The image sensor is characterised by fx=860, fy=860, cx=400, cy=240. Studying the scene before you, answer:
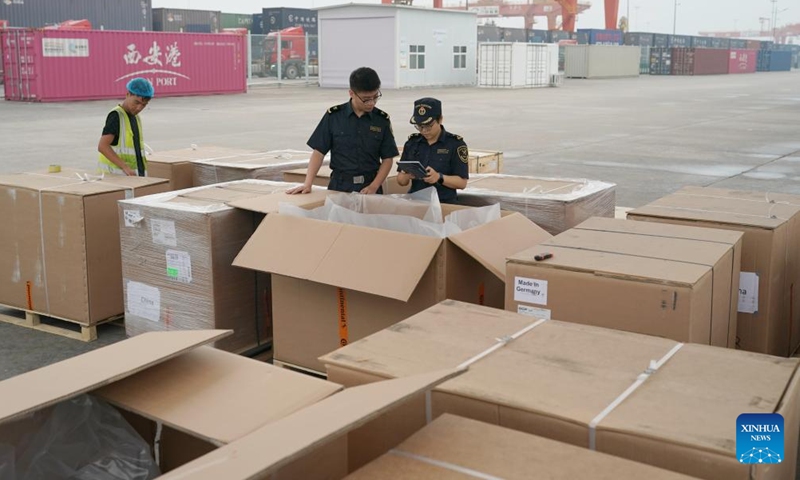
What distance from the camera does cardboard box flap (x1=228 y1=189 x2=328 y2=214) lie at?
4676 millimetres

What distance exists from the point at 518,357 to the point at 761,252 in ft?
6.81

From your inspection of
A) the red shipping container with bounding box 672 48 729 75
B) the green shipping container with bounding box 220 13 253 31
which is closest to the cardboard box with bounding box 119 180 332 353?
the green shipping container with bounding box 220 13 253 31

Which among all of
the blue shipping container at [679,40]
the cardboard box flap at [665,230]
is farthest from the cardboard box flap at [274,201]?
the blue shipping container at [679,40]

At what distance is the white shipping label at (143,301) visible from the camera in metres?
5.04

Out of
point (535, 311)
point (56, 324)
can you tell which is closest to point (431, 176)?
point (535, 311)

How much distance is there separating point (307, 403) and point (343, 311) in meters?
1.84

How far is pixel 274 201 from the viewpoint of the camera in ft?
15.9

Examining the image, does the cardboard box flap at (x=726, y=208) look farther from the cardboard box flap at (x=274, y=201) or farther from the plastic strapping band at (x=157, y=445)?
the plastic strapping band at (x=157, y=445)

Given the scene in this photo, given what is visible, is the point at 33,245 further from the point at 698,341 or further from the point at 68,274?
the point at 698,341

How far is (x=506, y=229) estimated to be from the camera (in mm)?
4125

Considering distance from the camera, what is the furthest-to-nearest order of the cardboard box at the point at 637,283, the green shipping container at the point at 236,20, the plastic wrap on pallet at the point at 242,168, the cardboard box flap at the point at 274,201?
1. the green shipping container at the point at 236,20
2. the plastic wrap on pallet at the point at 242,168
3. the cardboard box flap at the point at 274,201
4. the cardboard box at the point at 637,283

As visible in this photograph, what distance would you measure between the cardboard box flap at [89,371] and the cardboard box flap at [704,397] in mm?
1225

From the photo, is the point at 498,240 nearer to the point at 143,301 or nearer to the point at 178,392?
the point at 178,392

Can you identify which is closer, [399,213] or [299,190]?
[399,213]
